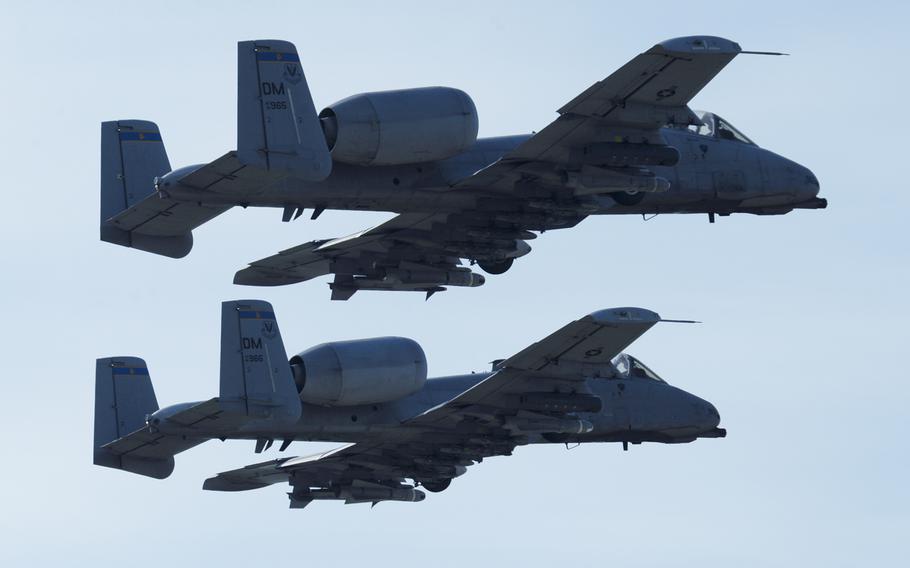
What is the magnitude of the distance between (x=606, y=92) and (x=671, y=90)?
1731mm

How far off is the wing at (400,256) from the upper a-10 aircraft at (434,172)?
0.04 m

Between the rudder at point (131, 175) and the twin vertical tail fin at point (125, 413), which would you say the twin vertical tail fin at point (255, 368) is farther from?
the twin vertical tail fin at point (125, 413)

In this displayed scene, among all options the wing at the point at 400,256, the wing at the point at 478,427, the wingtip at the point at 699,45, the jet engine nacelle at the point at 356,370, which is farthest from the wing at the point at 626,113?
the jet engine nacelle at the point at 356,370

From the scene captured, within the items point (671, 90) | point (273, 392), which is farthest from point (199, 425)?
point (671, 90)

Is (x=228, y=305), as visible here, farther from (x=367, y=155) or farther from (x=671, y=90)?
(x=671, y=90)

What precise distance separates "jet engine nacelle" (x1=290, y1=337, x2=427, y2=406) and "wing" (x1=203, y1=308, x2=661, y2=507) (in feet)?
9.36

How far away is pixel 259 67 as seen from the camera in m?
62.9

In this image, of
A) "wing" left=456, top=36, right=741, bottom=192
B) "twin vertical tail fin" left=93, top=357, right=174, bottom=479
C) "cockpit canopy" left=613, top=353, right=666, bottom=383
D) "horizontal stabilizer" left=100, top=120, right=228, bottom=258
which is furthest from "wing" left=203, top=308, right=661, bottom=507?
"horizontal stabilizer" left=100, top=120, right=228, bottom=258

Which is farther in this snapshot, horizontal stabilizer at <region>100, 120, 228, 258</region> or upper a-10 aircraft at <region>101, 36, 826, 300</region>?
horizontal stabilizer at <region>100, 120, 228, 258</region>

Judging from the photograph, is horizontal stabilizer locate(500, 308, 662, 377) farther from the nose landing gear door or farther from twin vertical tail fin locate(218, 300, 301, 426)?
twin vertical tail fin locate(218, 300, 301, 426)

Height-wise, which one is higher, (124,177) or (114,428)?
(124,177)

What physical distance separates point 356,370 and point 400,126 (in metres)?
8.85

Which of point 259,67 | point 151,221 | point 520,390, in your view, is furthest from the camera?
point 520,390

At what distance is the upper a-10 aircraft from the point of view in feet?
207
